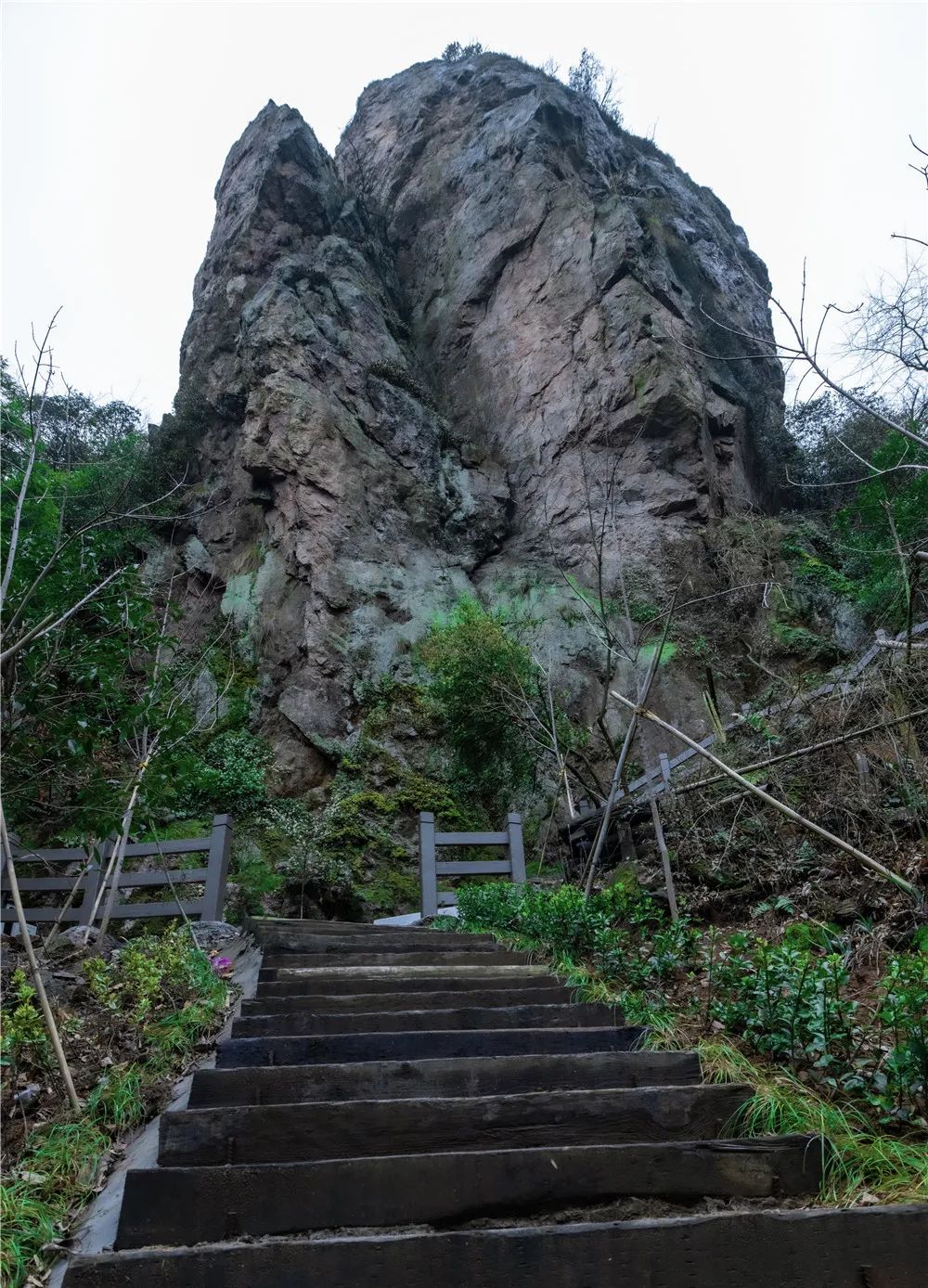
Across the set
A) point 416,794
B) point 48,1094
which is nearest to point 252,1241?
point 48,1094

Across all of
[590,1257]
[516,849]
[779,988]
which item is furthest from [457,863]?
[590,1257]

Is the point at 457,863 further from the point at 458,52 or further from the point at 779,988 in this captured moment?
the point at 458,52

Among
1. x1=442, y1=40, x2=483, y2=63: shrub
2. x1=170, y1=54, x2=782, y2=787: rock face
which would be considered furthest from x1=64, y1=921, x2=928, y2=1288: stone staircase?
x1=442, y1=40, x2=483, y2=63: shrub

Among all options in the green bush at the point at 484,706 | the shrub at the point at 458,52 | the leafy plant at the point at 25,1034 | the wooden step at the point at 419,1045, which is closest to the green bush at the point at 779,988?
the wooden step at the point at 419,1045

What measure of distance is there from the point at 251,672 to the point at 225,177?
1782 cm

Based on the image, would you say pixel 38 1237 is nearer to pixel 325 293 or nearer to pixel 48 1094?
pixel 48 1094

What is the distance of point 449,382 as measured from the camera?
21172 mm

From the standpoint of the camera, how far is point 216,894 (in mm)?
8656

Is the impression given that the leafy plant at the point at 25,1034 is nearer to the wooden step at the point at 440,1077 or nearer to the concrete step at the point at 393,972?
the wooden step at the point at 440,1077

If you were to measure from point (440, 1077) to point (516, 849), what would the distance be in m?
6.27

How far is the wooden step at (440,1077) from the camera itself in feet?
10.2

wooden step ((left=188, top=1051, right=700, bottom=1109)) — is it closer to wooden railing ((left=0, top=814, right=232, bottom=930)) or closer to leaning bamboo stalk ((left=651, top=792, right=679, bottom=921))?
leaning bamboo stalk ((left=651, top=792, right=679, bottom=921))

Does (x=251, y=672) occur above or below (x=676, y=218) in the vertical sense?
below

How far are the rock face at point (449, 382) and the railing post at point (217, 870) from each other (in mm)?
4556
